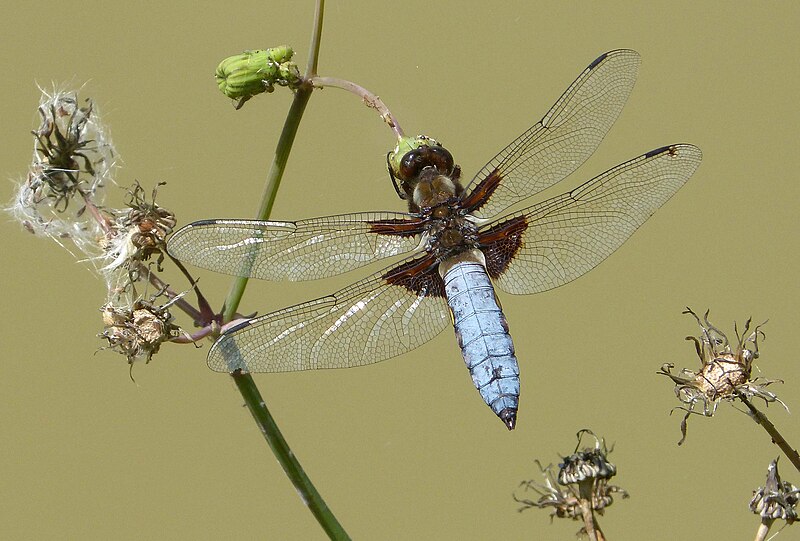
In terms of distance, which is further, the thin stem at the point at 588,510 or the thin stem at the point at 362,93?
the thin stem at the point at 362,93

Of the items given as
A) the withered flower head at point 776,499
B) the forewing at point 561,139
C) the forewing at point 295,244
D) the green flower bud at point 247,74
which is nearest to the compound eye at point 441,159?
the forewing at point 561,139

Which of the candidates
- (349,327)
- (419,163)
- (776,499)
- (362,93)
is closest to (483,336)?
(349,327)

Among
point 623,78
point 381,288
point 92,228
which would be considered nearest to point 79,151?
point 92,228

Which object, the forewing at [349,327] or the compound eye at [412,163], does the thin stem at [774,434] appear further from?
the compound eye at [412,163]

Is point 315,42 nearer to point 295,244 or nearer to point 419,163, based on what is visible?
point 419,163

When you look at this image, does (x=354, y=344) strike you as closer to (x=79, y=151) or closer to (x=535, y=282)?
(x=535, y=282)

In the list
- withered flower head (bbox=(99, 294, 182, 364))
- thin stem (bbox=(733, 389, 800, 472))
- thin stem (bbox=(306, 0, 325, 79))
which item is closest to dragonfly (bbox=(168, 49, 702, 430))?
withered flower head (bbox=(99, 294, 182, 364))
